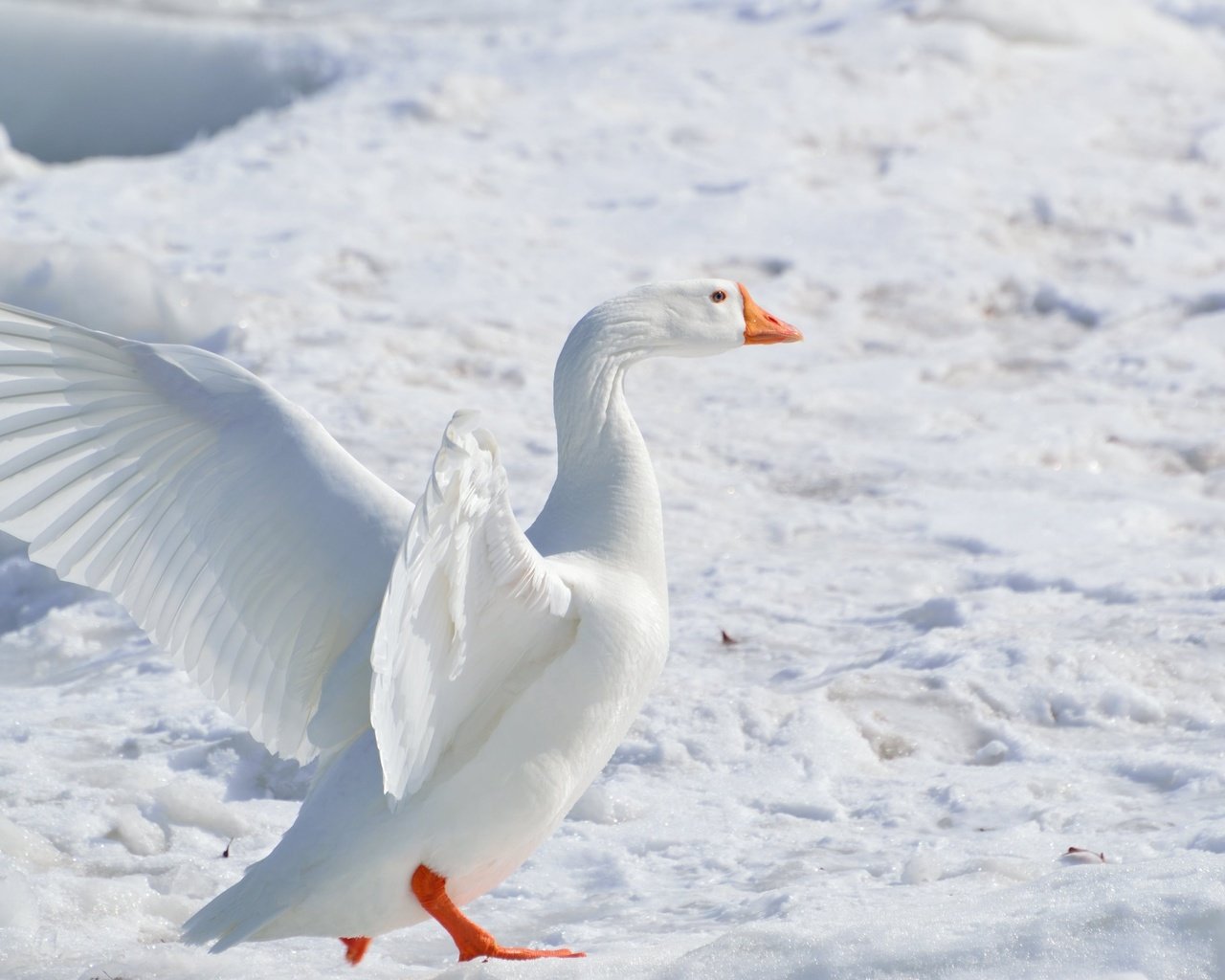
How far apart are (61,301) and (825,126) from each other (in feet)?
14.7

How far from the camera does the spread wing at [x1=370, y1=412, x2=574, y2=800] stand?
7.91ft

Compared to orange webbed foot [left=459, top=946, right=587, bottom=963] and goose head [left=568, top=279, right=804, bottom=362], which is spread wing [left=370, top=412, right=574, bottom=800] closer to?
orange webbed foot [left=459, top=946, right=587, bottom=963]

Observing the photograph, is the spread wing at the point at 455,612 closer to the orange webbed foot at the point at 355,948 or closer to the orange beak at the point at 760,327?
the orange webbed foot at the point at 355,948

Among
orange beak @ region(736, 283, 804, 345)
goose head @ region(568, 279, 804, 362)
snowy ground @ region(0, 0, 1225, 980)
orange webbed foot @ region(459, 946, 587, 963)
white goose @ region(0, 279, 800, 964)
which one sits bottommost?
snowy ground @ region(0, 0, 1225, 980)

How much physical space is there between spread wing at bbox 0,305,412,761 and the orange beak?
0.98 meters

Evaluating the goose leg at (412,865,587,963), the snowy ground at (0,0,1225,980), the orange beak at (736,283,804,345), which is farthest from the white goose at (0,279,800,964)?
the snowy ground at (0,0,1225,980)

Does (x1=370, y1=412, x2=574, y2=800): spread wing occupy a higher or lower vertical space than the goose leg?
higher

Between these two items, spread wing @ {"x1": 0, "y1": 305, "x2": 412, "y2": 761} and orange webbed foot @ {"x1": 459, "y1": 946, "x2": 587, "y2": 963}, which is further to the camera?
spread wing @ {"x1": 0, "y1": 305, "x2": 412, "y2": 761}

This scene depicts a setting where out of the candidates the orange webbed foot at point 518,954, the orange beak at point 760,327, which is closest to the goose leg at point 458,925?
the orange webbed foot at point 518,954

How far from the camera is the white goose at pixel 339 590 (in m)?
3.11

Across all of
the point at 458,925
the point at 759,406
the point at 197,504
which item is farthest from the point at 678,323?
the point at 759,406

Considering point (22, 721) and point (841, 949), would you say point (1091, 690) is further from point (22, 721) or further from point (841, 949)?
point (22, 721)

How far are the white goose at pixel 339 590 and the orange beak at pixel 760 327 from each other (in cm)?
20

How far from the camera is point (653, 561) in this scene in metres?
3.35
